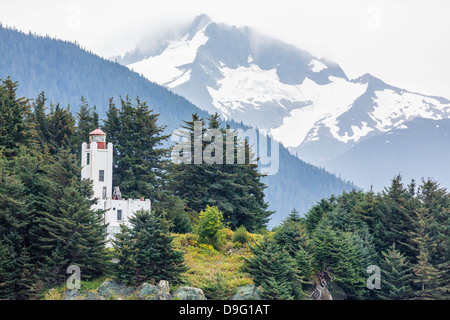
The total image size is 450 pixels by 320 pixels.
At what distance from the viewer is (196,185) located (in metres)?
65.2

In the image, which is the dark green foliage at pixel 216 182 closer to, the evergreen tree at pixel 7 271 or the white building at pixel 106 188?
the white building at pixel 106 188

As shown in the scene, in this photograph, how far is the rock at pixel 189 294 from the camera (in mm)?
43531

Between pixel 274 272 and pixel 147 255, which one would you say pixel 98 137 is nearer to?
pixel 147 255

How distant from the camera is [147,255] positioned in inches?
1768

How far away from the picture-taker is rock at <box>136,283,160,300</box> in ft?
140

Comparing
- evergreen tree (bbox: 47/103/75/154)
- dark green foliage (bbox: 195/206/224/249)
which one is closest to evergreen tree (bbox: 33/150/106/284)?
dark green foliage (bbox: 195/206/224/249)

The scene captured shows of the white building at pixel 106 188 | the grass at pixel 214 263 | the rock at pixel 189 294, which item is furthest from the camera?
the white building at pixel 106 188

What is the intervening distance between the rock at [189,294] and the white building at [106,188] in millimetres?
10297

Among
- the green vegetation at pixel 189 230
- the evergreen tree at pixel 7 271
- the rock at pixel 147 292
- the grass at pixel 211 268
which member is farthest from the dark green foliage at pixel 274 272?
the evergreen tree at pixel 7 271

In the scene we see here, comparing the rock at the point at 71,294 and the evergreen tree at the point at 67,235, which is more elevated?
the evergreen tree at the point at 67,235

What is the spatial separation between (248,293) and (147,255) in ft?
24.7

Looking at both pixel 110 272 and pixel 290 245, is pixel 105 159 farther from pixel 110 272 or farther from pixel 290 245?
pixel 290 245
